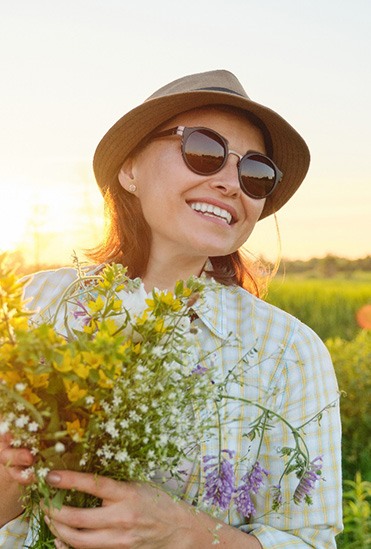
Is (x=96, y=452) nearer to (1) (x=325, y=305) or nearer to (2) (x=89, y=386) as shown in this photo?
(2) (x=89, y=386)

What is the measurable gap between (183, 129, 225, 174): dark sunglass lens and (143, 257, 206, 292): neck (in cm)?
33

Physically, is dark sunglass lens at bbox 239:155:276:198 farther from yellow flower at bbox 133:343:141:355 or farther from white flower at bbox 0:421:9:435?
white flower at bbox 0:421:9:435

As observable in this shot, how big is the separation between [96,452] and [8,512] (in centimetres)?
58

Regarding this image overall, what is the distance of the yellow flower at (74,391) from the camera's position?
4.12 feet

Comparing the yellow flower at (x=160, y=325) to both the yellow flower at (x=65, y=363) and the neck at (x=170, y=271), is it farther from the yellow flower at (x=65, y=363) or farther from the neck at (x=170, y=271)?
the neck at (x=170, y=271)

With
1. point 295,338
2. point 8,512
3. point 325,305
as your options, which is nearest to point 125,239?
point 295,338

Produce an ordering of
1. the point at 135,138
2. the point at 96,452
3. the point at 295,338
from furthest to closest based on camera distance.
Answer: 1. the point at 135,138
2. the point at 295,338
3. the point at 96,452

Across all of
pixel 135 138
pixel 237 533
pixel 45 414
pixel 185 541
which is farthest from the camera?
pixel 135 138

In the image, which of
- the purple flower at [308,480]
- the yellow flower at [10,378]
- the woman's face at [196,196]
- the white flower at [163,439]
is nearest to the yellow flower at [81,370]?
the yellow flower at [10,378]

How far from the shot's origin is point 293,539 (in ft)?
6.48

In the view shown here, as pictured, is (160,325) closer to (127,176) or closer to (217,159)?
(217,159)

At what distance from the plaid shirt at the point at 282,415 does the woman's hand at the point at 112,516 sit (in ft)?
0.76

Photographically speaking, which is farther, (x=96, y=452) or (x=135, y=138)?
(x=135, y=138)

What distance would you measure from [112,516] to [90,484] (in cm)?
14
